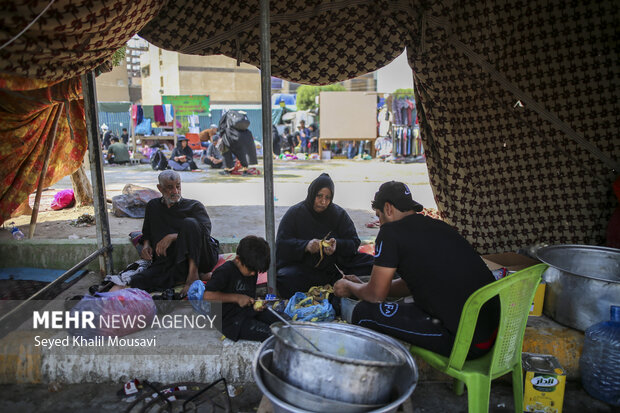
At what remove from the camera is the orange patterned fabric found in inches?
149

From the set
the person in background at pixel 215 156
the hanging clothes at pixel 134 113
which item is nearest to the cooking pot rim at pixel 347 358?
the person in background at pixel 215 156

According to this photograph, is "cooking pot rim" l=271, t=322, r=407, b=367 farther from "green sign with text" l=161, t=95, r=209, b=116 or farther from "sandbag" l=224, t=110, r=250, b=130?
"green sign with text" l=161, t=95, r=209, b=116

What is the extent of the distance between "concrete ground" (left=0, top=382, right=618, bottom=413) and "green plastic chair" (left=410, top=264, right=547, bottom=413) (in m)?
0.48

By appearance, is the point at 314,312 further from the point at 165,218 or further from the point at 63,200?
the point at 63,200

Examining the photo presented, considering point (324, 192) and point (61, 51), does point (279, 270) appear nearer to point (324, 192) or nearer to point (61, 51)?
point (324, 192)

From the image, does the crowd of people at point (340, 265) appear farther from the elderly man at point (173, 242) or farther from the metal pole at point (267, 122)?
the metal pole at point (267, 122)

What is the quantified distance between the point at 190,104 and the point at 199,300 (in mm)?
17350

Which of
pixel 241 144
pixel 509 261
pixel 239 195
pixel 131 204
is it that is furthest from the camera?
pixel 241 144

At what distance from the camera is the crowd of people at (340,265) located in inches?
93.1

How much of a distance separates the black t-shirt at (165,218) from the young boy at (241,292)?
118 cm

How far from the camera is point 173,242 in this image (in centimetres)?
388

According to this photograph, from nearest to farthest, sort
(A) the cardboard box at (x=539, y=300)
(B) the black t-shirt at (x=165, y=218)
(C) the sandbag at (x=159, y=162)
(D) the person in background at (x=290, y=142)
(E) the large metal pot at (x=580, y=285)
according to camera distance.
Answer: (E) the large metal pot at (x=580, y=285)
(A) the cardboard box at (x=539, y=300)
(B) the black t-shirt at (x=165, y=218)
(C) the sandbag at (x=159, y=162)
(D) the person in background at (x=290, y=142)

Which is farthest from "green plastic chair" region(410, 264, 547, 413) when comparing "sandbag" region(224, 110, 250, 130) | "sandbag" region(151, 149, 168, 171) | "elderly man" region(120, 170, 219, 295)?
"sandbag" region(151, 149, 168, 171)

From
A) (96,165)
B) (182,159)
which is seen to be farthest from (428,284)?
(182,159)
